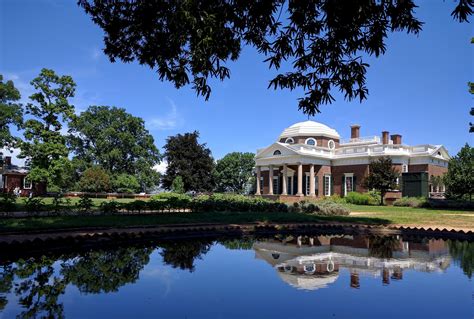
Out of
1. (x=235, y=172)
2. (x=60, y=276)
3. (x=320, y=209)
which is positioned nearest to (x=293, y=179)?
(x=235, y=172)

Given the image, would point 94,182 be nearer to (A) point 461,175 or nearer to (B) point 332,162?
(B) point 332,162

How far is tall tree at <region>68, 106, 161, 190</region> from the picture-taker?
56.4 meters

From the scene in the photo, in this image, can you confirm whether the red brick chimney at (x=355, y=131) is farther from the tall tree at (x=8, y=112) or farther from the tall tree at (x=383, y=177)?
the tall tree at (x=8, y=112)

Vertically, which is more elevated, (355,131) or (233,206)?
(355,131)

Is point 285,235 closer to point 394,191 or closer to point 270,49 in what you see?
point 270,49

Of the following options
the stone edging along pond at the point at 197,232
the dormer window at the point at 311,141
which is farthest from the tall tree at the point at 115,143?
the stone edging along pond at the point at 197,232

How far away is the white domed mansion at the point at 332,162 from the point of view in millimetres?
42062

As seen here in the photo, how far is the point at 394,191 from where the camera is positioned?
131 feet

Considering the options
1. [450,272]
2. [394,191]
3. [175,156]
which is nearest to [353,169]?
[394,191]

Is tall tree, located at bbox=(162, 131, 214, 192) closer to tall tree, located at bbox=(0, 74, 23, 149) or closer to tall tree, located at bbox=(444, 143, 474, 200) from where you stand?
tall tree, located at bbox=(0, 74, 23, 149)

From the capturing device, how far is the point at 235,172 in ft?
253

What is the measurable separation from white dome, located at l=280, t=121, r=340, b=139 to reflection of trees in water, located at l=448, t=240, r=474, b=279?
3962cm

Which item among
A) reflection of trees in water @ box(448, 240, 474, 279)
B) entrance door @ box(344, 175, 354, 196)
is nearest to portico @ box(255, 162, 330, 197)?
entrance door @ box(344, 175, 354, 196)

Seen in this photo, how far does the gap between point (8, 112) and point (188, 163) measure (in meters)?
22.0
